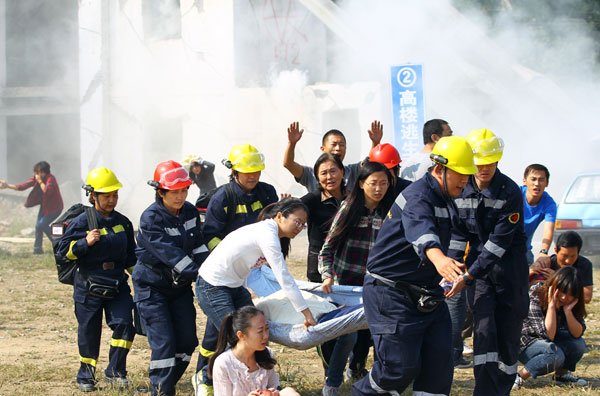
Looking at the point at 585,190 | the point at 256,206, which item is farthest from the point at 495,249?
the point at 585,190

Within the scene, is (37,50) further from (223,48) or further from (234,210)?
(234,210)

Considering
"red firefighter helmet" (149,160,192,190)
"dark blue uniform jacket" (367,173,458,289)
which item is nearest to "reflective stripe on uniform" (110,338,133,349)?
"red firefighter helmet" (149,160,192,190)

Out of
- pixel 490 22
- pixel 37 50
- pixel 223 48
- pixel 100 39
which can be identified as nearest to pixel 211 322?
pixel 223 48

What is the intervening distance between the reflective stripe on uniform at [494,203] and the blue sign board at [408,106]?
648cm

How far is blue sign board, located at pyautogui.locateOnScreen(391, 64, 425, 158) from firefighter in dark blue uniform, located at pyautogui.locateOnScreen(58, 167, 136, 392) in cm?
637

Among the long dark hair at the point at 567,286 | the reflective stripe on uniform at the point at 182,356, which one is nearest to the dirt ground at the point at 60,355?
the reflective stripe on uniform at the point at 182,356

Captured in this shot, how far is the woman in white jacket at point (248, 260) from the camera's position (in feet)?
14.4

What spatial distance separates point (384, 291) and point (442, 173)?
72cm

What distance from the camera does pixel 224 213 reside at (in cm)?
559

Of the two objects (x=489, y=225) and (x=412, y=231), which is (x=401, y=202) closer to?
(x=412, y=231)

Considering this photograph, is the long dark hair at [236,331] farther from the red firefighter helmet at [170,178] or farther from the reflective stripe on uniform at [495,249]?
the reflective stripe on uniform at [495,249]

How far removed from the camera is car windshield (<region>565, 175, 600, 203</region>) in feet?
38.3

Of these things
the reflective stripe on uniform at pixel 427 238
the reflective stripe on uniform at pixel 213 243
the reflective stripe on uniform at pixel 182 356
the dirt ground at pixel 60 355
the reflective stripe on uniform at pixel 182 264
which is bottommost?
the dirt ground at pixel 60 355

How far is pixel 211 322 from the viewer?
16.5 ft
